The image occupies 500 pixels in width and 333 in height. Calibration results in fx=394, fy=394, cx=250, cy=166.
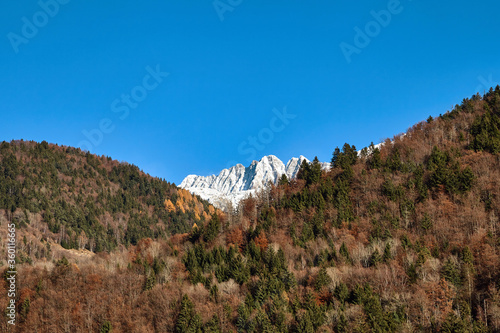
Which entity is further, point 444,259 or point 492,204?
point 492,204

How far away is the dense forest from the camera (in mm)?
73812

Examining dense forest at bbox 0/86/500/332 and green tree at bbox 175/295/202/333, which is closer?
dense forest at bbox 0/86/500/332

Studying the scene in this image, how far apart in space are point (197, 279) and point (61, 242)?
4800 inches

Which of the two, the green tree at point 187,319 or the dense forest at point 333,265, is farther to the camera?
the green tree at point 187,319

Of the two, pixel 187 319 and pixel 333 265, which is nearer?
pixel 187 319

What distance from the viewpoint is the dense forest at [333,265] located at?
73812 millimetres

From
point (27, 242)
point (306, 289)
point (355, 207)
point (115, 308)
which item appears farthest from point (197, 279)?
point (27, 242)

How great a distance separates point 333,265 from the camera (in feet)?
300

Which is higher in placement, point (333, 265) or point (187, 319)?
point (333, 265)

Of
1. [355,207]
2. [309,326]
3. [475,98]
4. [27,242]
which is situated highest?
[475,98]

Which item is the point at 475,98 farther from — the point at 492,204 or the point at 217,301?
the point at 217,301

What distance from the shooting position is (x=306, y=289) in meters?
86.4

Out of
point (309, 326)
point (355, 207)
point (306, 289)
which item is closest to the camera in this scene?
point (309, 326)

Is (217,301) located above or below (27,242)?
below
